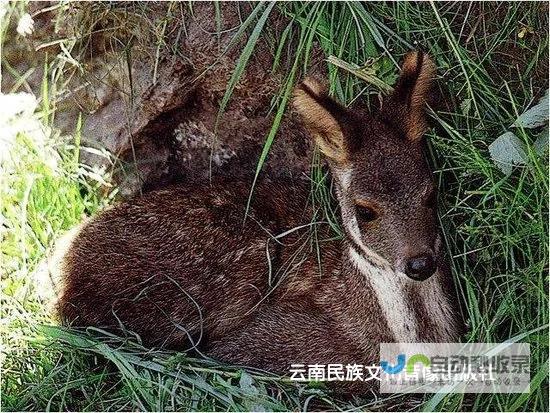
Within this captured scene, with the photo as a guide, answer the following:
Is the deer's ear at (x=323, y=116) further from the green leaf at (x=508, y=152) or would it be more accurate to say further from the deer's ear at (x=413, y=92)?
the green leaf at (x=508, y=152)

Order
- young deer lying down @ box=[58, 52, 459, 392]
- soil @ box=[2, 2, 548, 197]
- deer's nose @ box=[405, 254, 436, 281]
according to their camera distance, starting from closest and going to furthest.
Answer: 1. deer's nose @ box=[405, 254, 436, 281]
2. young deer lying down @ box=[58, 52, 459, 392]
3. soil @ box=[2, 2, 548, 197]

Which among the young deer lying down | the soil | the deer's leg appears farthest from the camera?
the soil

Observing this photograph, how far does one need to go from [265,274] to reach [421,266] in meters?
0.56

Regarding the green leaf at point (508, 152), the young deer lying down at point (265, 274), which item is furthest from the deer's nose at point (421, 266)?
the green leaf at point (508, 152)

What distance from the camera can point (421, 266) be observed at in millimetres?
2332

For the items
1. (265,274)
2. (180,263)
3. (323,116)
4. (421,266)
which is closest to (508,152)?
(421,266)

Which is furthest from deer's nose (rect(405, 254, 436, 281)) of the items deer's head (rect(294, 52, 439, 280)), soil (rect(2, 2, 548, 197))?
soil (rect(2, 2, 548, 197))

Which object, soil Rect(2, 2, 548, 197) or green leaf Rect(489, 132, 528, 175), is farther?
soil Rect(2, 2, 548, 197)

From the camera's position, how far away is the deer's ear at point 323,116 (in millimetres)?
2395

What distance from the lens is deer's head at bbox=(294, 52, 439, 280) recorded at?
7.77ft

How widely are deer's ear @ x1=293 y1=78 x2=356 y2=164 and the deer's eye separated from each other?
14 centimetres

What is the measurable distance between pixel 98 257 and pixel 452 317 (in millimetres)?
997

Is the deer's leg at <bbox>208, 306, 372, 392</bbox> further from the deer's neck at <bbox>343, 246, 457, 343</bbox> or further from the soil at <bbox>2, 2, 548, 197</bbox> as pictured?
the soil at <bbox>2, 2, 548, 197</bbox>

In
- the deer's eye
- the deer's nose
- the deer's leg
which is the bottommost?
the deer's leg
